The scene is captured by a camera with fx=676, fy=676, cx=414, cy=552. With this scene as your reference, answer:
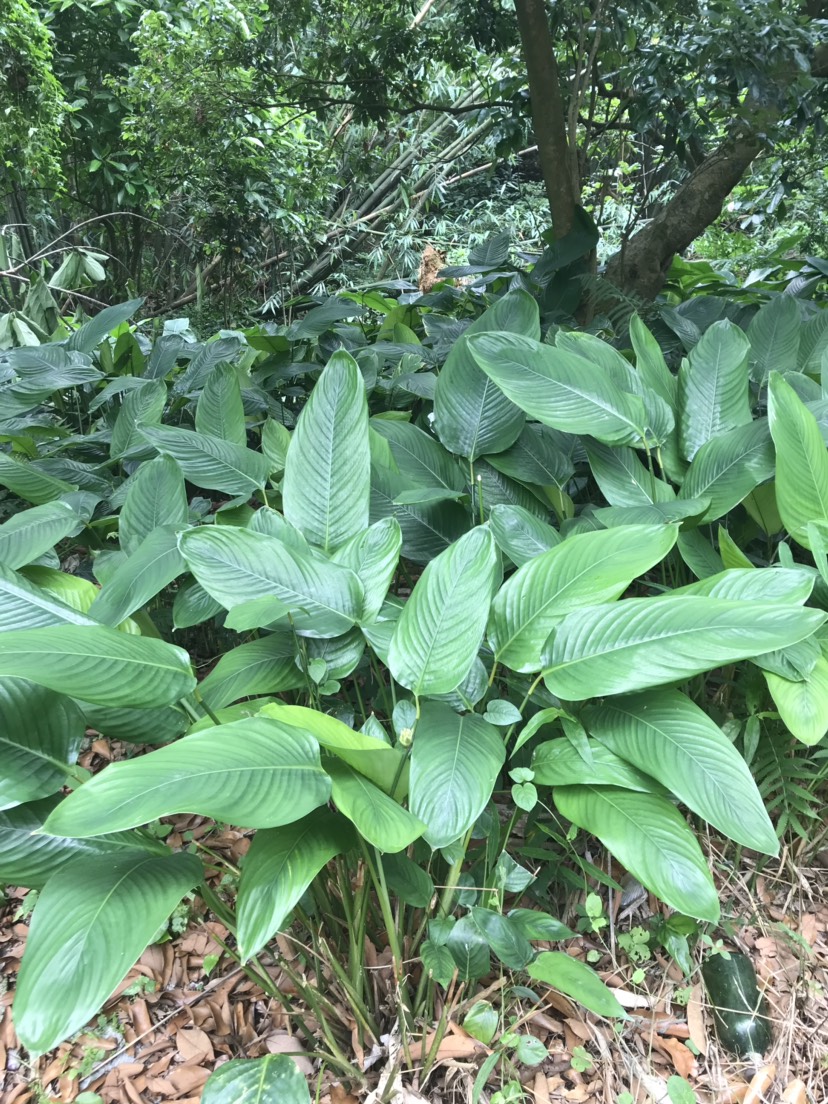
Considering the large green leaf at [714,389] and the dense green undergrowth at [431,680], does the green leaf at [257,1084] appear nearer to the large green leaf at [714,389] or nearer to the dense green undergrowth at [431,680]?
the dense green undergrowth at [431,680]

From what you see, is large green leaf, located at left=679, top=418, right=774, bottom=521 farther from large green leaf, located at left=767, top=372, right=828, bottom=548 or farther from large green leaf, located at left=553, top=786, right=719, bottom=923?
large green leaf, located at left=553, top=786, right=719, bottom=923

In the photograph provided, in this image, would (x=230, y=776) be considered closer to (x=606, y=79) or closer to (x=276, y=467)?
(x=276, y=467)

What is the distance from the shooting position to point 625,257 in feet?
7.36

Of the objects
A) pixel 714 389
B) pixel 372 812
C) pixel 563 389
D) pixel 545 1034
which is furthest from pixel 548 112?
pixel 545 1034

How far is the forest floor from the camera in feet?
2.57

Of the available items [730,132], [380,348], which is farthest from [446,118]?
[380,348]

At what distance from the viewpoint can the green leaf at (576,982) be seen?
2.31 feet

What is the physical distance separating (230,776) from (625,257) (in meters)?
2.21

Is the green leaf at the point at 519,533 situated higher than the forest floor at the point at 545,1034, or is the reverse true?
the green leaf at the point at 519,533

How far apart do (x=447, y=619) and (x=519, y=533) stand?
0.25 m

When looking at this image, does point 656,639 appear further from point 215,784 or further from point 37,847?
point 37,847

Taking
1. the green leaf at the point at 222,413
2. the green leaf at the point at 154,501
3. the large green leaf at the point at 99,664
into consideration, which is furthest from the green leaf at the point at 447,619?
the green leaf at the point at 222,413

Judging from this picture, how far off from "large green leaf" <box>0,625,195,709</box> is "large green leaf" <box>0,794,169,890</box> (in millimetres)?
145

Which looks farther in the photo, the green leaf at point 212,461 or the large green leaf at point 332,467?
the green leaf at point 212,461
